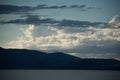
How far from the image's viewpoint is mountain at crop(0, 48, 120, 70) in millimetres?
5898

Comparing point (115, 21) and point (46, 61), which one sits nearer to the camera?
point (115, 21)

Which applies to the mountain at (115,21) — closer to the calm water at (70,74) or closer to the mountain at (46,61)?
the mountain at (46,61)

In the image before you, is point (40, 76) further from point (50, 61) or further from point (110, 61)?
point (110, 61)

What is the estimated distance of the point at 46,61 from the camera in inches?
235

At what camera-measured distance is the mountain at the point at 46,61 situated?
5898mm

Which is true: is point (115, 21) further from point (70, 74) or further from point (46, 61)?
point (46, 61)

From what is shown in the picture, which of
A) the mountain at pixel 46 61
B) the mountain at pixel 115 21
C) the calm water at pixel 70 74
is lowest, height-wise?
the calm water at pixel 70 74

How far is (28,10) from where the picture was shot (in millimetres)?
5934

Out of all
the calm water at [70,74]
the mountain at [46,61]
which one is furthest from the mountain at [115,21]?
the calm water at [70,74]

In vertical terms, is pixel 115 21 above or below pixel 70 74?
above

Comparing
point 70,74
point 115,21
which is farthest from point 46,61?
point 115,21

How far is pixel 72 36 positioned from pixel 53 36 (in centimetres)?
29

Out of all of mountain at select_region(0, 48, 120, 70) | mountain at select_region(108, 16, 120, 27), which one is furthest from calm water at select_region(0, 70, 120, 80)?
mountain at select_region(108, 16, 120, 27)

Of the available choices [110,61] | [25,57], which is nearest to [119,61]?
[110,61]
